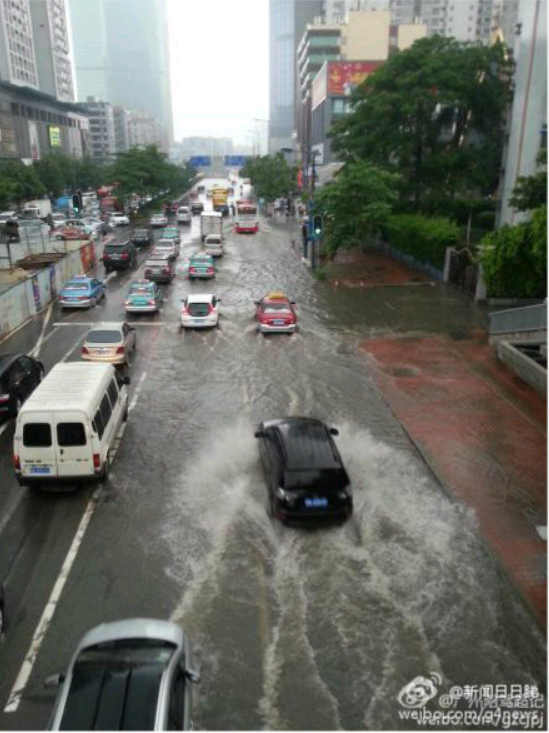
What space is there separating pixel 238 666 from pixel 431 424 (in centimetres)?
1001

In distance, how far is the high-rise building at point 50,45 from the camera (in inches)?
5674

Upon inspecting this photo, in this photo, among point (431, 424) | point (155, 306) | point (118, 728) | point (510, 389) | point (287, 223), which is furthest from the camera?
point (287, 223)

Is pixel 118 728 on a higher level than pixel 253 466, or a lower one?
higher

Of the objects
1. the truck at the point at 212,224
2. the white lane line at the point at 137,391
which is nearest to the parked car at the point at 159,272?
the white lane line at the point at 137,391

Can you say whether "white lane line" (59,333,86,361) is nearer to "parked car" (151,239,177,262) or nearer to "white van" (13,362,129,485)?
"white van" (13,362,129,485)

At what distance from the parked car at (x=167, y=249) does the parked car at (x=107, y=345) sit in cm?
2261

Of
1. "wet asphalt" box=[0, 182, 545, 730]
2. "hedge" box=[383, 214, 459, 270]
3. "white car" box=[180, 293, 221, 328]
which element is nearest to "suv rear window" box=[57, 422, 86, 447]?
"wet asphalt" box=[0, 182, 545, 730]

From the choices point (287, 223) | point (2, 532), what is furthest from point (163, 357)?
point (287, 223)

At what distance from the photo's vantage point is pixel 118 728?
634 cm

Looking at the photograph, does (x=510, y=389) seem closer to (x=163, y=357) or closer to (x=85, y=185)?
(x=163, y=357)

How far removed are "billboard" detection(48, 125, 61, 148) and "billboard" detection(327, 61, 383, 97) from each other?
60116 mm

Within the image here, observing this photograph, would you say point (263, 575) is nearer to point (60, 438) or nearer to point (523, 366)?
point (60, 438)

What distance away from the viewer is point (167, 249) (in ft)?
149

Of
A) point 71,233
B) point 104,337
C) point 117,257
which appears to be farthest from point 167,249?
point 104,337
